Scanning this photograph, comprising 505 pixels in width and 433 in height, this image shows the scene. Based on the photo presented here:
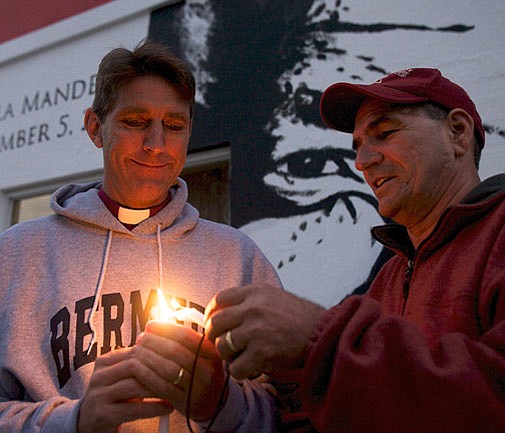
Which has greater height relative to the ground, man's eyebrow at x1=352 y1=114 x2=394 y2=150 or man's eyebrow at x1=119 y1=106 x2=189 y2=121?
man's eyebrow at x1=352 y1=114 x2=394 y2=150

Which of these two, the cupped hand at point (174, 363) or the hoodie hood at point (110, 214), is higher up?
the hoodie hood at point (110, 214)

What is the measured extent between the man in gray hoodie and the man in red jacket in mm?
230

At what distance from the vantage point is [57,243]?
6.04 ft

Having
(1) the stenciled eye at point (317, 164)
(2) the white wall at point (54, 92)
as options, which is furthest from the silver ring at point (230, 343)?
(2) the white wall at point (54, 92)

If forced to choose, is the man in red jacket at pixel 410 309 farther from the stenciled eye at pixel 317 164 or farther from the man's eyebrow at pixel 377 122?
the stenciled eye at pixel 317 164

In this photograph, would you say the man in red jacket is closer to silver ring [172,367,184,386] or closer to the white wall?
silver ring [172,367,184,386]

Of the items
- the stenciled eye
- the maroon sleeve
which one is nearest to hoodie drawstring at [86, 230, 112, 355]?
the maroon sleeve

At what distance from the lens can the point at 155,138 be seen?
1.84 metres

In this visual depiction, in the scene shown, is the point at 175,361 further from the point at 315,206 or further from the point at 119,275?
the point at 315,206

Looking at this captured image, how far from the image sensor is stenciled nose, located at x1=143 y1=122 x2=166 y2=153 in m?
1.84

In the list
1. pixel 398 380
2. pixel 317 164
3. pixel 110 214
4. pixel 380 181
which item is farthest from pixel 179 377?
pixel 317 164

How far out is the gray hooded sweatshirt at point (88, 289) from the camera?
1.60 meters

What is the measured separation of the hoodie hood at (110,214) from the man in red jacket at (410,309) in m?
0.59

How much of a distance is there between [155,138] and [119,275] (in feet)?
1.34
